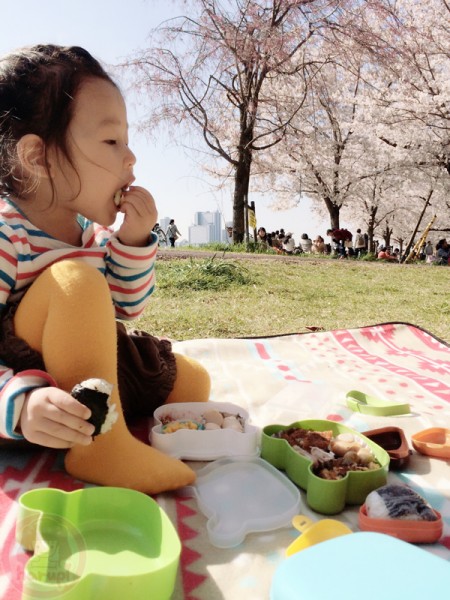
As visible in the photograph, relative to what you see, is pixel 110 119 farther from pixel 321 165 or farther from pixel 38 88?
pixel 321 165

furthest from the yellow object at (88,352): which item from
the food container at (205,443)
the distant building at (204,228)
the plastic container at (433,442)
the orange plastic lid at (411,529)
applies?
the distant building at (204,228)

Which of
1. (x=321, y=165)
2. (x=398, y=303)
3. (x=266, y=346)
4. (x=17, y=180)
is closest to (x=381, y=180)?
(x=321, y=165)

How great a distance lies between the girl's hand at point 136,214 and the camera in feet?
4.02

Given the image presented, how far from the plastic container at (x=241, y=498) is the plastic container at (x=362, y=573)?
0.21 m

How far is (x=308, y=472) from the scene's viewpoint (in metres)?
1.02

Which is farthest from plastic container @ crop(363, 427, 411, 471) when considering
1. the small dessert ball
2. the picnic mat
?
the small dessert ball

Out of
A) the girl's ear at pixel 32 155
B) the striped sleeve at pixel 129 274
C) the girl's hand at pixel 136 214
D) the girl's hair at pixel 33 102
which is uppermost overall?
the girl's hair at pixel 33 102

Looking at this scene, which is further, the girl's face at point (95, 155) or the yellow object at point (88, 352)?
the girl's face at point (95, 155)

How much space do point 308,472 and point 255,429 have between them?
0.67 feet

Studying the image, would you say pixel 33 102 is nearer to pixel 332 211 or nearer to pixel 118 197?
pixel 118 197

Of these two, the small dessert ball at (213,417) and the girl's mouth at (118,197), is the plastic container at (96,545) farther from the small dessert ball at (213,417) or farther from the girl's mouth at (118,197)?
the girl's mouth at (118,197)

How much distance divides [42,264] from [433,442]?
980mm

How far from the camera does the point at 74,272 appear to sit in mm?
1027

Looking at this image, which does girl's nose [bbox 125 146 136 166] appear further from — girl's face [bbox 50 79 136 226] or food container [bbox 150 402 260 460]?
food container [bbox 150 402 260 460]
